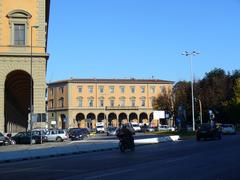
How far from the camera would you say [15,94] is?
8450cm

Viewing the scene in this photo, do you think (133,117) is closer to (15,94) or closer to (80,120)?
(80,120)

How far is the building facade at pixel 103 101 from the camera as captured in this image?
152 metres

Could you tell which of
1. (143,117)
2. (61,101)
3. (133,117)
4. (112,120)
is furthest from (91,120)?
(143,117)

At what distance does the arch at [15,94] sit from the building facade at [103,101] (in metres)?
26.1

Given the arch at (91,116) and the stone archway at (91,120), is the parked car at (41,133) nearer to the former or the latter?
the stone archway at (91,120)

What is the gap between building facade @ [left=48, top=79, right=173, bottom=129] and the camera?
15188 centimetres

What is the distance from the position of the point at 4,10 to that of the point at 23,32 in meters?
3.20

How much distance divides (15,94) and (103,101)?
71910mm

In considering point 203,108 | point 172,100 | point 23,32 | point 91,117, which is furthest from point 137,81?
point 23,32

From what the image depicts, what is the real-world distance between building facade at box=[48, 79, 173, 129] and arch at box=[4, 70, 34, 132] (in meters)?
26.1

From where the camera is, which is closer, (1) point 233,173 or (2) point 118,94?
(1) point 233,173

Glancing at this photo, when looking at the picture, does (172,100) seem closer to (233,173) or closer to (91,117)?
(91,117)

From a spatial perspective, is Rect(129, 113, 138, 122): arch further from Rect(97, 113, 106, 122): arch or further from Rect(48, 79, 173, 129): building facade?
Rect(97, 113, 106, 122): arch

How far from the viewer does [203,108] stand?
9731cm
